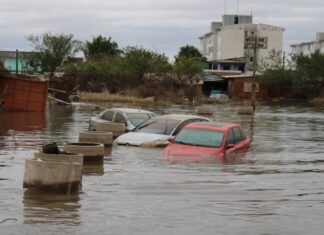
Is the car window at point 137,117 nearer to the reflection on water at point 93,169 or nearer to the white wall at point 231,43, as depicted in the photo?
the reflection on water at point 93,169

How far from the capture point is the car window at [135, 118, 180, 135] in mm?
23547

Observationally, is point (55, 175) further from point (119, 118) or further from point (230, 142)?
point (119, 118)

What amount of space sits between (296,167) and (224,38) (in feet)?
352

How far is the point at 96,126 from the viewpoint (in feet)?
89.9

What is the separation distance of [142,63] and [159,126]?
60219 millimetres

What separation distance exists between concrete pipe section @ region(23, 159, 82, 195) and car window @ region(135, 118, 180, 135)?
36.3ft

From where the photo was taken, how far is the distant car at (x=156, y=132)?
2262 cm

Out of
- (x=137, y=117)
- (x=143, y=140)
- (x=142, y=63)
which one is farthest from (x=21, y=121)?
(x=142, y=63)

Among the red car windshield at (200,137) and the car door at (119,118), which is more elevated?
the car door at (119,118)

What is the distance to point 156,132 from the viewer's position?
2350 cm

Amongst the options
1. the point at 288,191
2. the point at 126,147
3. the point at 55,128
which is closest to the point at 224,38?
the point at 55,128

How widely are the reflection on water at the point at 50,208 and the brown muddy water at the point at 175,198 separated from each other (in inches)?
0.6

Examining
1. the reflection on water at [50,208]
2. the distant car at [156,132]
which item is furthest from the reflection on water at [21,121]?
the reflection on water at [50,208]

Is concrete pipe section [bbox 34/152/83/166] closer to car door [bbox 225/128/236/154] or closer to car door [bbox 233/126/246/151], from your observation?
car door [bbox 225/128/236/154]
